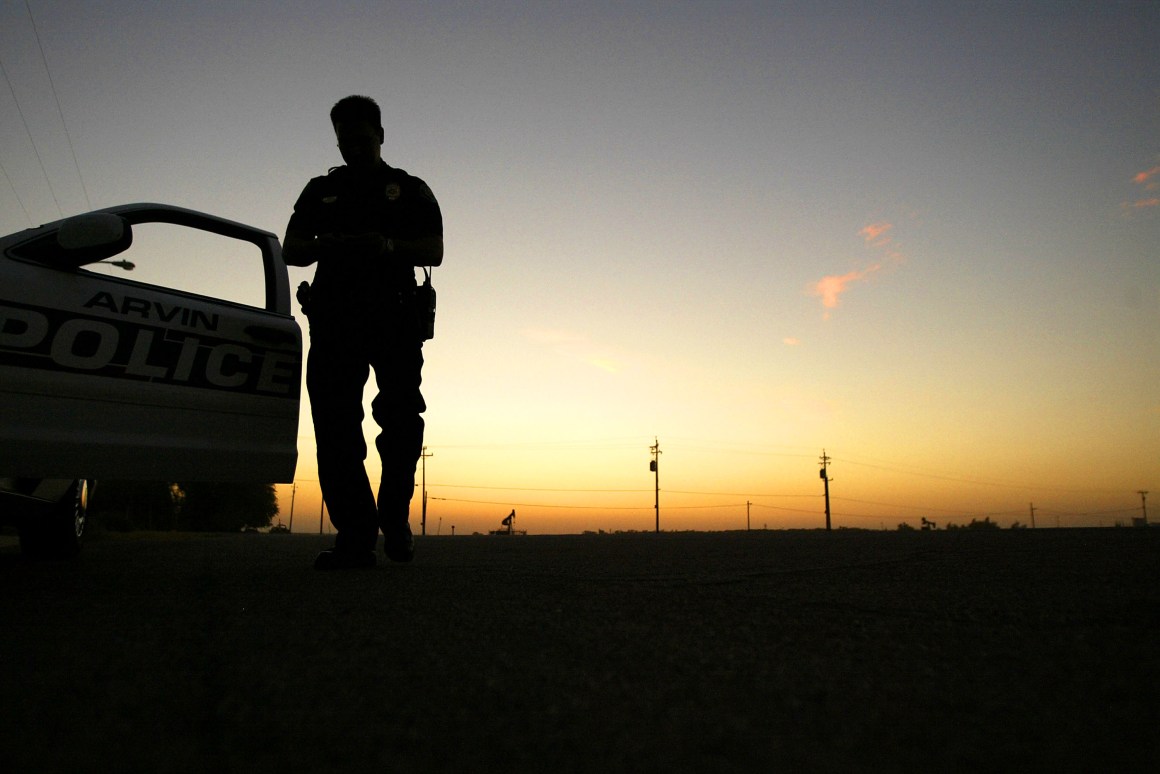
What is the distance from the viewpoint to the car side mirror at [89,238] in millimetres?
3043

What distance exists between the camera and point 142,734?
1024 mm

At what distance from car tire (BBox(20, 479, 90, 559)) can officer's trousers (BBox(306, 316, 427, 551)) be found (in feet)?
6.22

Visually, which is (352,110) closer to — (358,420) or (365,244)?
(365,244)

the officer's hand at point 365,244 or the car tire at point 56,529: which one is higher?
the officer's hand at point 365,244

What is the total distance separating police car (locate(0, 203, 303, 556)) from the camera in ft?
9.80

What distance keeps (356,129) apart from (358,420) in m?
1.43

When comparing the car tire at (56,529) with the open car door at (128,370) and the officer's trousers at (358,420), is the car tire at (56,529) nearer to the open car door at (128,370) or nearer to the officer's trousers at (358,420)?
the open car door at (128,370)

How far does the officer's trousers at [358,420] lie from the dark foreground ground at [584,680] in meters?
0.99

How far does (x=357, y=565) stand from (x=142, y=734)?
2.57 m

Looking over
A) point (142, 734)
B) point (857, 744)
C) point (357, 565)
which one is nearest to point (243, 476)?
point (357, 565)

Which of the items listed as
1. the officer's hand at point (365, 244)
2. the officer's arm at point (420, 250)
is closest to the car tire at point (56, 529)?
the officer's hand at point (365, 244)

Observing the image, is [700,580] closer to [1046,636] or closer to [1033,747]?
[1046,636]

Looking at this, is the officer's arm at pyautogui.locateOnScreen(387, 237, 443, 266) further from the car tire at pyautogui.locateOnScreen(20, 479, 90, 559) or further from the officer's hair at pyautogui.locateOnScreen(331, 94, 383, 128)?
the car tire at pyautogui.locateOnScreen(20, 479, 90, 559)

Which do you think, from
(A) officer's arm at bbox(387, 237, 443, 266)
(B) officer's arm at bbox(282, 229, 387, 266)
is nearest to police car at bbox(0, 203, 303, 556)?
(B) officer's arm at bbox(282, 229, 387, 266)
